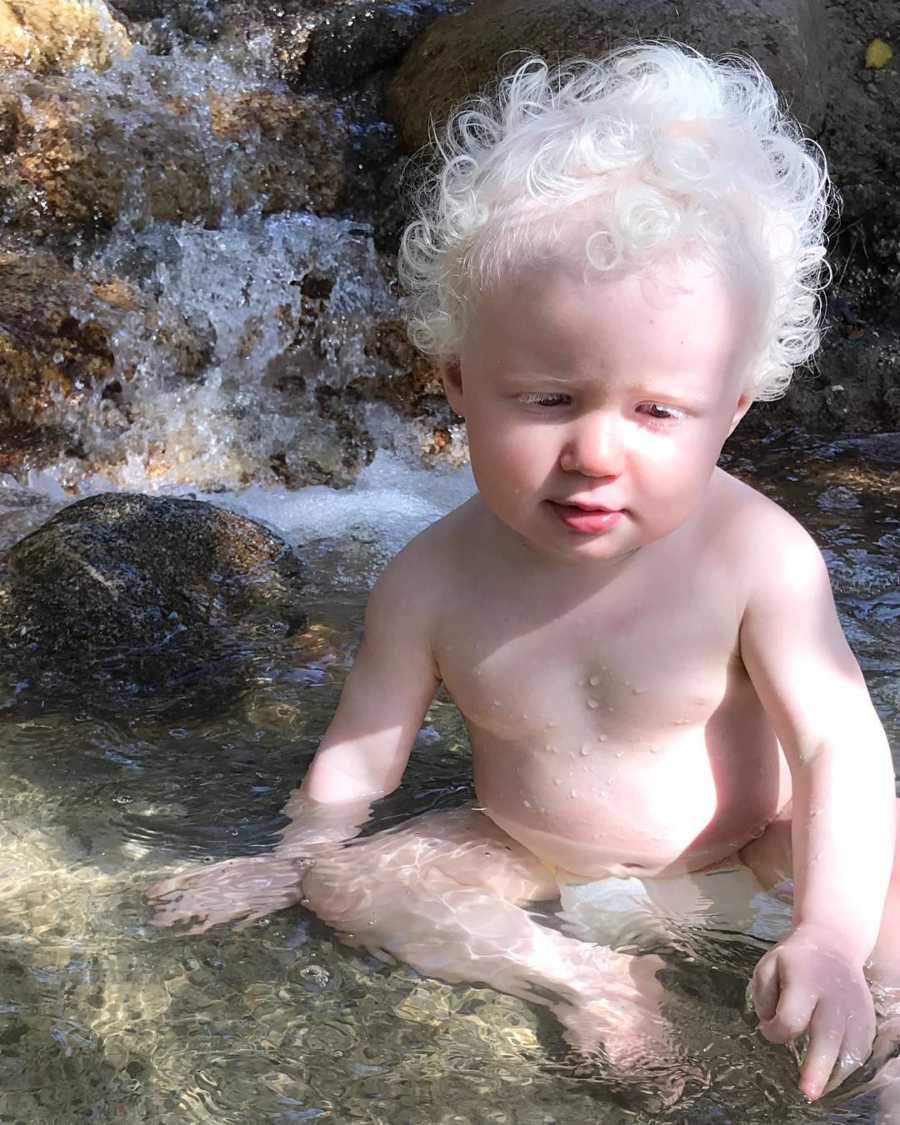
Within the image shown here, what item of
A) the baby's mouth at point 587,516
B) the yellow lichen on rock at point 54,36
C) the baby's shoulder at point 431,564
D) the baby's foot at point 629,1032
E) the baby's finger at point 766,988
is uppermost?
the yellow lichen on rock at point 54,36

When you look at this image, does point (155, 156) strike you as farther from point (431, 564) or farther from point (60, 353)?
point (431, 564)

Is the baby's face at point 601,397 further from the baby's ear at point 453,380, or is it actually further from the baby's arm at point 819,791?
the baby's arm at point 819,791

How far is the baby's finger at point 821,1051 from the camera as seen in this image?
4.86 ft

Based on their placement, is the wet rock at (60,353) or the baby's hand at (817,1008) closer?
the baby's hand at (817,1008)

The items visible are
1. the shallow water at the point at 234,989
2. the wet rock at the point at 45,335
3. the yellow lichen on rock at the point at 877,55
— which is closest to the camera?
the shallow water at the point at 234,989

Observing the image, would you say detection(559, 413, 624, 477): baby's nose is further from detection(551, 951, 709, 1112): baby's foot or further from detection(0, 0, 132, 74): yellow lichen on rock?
detection(0, 0, 132, 74): yellow lichen on rock

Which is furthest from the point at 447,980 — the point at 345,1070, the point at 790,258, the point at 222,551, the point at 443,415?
the point at 443,415

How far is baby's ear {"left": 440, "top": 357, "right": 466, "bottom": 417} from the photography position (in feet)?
6.02

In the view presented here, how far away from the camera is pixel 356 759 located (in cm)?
207

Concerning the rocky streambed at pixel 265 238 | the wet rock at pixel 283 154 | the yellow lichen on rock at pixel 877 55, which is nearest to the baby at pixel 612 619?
the rocky streambed at pixel 265 238

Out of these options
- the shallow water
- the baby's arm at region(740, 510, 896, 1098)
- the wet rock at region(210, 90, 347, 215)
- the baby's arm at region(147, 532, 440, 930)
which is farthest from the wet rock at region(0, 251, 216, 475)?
the baby's arm at region(740, 510, 896, 1098)

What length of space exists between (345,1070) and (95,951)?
407mm

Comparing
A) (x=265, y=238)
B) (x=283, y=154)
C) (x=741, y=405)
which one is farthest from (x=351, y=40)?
(x=741, y=405)

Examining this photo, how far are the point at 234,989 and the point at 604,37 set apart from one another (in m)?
4.17
